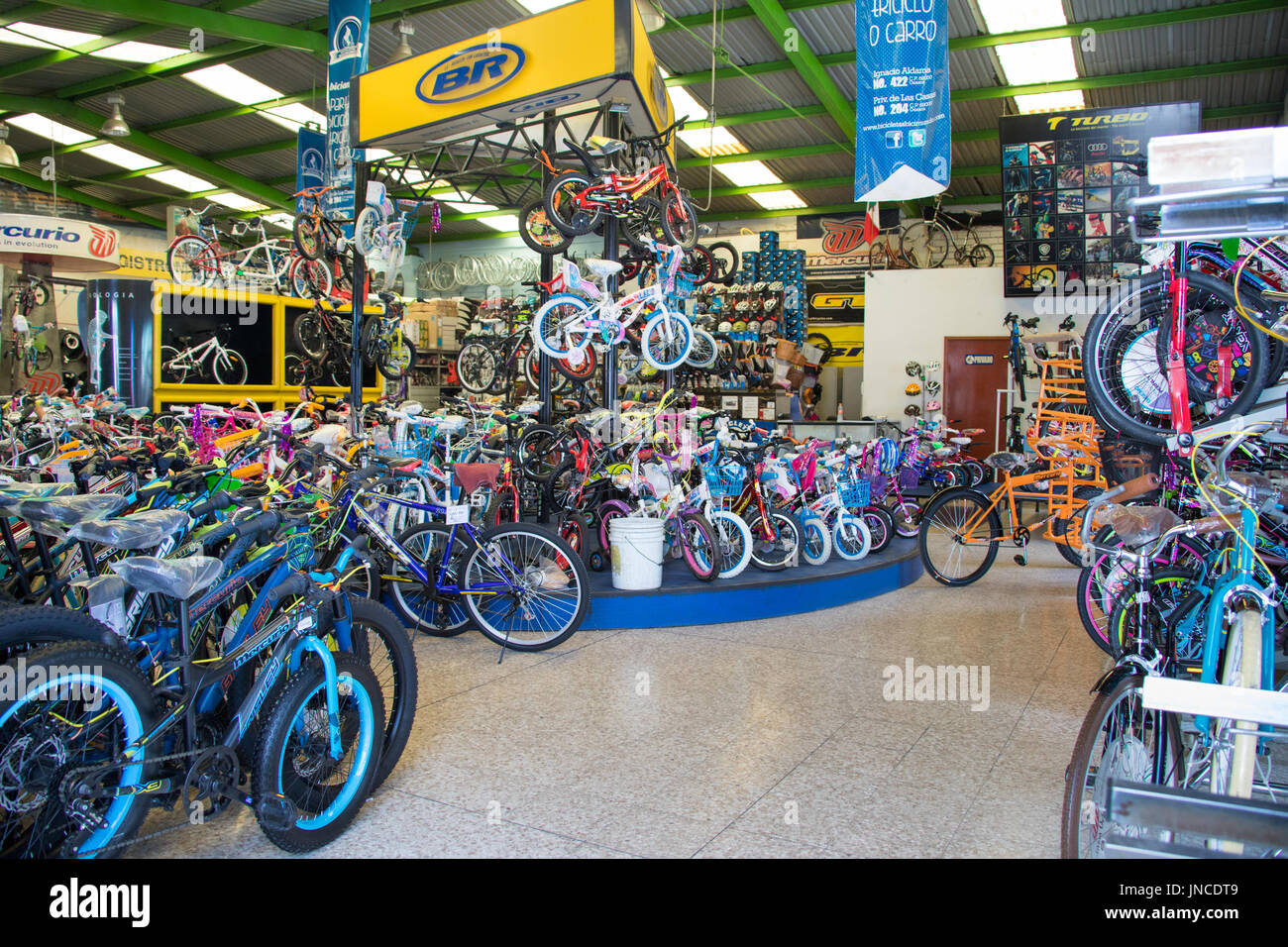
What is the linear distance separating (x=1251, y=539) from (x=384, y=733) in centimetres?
251

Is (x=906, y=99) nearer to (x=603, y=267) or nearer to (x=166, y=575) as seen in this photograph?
(x=603, y=267)

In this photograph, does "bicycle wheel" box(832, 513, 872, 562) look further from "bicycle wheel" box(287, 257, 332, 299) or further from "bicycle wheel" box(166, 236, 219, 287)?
"bicycle wheel" box(166, 236, 219, 287)

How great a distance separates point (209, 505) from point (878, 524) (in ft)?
19.0

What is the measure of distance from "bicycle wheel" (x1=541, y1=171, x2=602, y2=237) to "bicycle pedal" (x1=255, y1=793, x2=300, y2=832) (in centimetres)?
519

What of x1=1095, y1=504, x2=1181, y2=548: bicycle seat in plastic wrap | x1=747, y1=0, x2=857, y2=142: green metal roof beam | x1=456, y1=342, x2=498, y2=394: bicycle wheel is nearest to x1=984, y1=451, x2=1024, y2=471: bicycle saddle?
x1=1095, y1=504, x2=1181, y2=548: bicycle seat in plastic wrap

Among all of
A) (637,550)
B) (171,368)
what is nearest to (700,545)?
(637,550)

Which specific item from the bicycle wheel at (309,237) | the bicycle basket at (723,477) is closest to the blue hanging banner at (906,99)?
the bicycle basket at (723,477)

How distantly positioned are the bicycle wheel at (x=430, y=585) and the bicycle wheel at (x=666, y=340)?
8.39 ft

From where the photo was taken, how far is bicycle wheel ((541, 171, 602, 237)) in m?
6.66

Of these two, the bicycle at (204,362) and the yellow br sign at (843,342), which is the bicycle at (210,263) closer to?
the bicycle at (204,362)

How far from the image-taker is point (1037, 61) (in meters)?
11.2

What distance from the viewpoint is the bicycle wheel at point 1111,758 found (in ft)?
6.63
